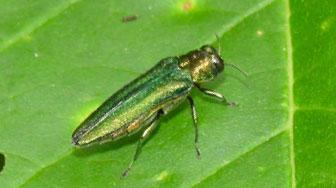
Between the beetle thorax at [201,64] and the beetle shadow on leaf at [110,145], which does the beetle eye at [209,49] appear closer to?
the beetle thorax at [201,64]

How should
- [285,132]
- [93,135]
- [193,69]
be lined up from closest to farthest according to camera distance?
[285,132], [93,135], [193,69]

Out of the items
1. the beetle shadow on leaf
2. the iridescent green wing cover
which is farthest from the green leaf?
the iridescent green wing cover

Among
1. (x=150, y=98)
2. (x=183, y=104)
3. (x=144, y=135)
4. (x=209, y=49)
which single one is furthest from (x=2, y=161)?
(x=209, y=49)

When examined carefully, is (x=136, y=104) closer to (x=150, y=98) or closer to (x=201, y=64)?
(x=150, y=98)

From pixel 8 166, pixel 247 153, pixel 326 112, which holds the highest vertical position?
pixel 326 112

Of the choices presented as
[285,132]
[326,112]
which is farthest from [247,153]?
[326,112]

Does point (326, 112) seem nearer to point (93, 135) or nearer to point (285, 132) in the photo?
point (285, 132)

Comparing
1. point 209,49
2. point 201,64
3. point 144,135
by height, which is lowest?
point 144,135
